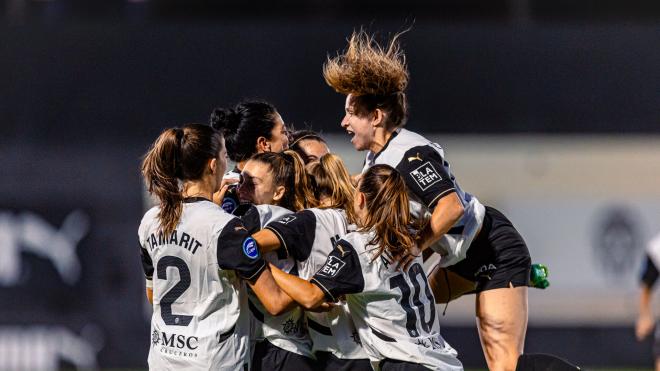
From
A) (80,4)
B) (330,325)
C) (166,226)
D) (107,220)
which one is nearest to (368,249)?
(330,325)

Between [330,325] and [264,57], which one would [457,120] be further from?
[330,325]

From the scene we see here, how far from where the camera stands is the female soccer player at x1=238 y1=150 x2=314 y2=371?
537 cm

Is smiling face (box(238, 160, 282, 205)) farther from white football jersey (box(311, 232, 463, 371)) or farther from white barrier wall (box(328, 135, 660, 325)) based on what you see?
white barrier wall (box(328, 135, 660, 325))

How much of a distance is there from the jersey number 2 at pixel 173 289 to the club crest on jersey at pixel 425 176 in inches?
53.0

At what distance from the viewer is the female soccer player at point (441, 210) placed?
5637mm

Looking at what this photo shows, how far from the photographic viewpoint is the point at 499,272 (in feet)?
21.5

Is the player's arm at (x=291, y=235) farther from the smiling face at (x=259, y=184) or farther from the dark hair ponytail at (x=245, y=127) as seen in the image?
the dark hair ponytail at (x=245, y=127)

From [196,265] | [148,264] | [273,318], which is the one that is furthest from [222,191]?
[196,265]

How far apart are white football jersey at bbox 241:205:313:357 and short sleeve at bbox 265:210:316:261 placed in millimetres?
87

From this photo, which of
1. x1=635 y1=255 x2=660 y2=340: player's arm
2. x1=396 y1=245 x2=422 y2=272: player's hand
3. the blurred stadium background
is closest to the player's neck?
x1=396 y1=245 x2=422 y2=272: player's hand

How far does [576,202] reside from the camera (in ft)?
43.8

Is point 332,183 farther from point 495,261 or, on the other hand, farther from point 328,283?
point 495,261

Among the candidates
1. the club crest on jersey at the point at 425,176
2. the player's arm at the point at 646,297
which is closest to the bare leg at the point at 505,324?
the club crest on jersey at the point at 425,176

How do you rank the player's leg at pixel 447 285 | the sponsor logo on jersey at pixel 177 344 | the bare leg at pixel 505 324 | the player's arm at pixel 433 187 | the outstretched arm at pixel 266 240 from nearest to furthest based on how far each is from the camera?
the sponsor logo on jersey at pixel 177 344 < the outstretched arm at pixel 266 240 < the player's arm at pixel 433 187 < the bare leg at pixel 505 324 < the player's leg at pixel 447 285
